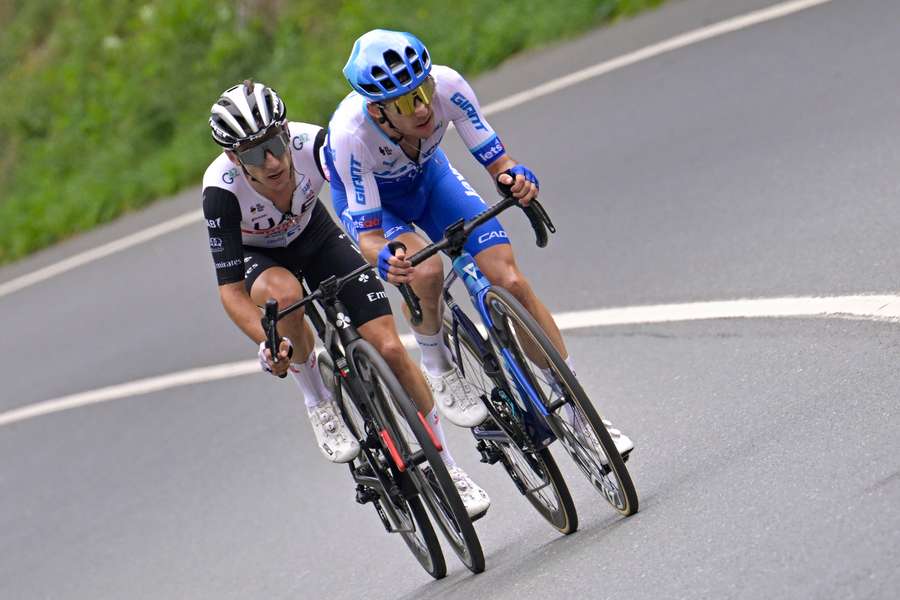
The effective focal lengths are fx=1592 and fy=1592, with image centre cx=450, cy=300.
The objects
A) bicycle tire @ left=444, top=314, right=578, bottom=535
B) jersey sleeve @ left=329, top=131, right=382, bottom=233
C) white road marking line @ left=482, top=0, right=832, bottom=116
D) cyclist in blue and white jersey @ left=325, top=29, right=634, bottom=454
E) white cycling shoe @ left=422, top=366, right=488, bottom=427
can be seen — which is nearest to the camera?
cyclist in blue and white jersey @ left=325, top=29, right=634, bottom=454

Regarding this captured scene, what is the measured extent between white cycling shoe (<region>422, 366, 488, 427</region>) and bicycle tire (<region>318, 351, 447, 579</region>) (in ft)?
1.19

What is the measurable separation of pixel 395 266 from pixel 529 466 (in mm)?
1154

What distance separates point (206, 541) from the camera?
9.07 metres

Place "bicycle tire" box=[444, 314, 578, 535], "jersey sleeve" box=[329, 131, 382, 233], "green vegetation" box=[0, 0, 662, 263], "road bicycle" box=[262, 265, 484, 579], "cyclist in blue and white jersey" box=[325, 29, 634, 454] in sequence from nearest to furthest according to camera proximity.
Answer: "cyclist in blue and white jersey" box=[325, 29, 634, 454], "road bicycle" box=[262, 265, 484, 579], "bicycle tire" box=[444, 314, 578, 535], "jersey sleeve" box=[329, 131, 382, 233], "green vegetation" box=[0, 0, 662, 263]

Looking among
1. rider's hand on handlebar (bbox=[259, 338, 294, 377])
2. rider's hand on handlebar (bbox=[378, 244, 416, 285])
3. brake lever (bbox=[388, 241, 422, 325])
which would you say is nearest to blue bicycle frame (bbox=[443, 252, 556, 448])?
brake lever (bbox=[388, 241, 422, 325])

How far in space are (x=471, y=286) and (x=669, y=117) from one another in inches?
207

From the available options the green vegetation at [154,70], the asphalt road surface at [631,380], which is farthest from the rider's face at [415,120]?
the green vegetation at [154,70]

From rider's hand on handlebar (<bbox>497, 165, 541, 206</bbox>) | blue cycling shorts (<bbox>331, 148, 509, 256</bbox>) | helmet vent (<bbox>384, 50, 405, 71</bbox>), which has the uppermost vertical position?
helmet vent (<bbox>384, 50, 405, 71</bbox>)

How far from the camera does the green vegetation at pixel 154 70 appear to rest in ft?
48.1

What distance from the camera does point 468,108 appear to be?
6.85m

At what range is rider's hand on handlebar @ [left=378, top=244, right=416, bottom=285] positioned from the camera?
644 cm

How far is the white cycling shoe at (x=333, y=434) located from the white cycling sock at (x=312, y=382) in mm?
47

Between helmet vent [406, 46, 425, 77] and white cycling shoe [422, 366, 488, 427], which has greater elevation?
helmet vent [406, 46, 425, 77]

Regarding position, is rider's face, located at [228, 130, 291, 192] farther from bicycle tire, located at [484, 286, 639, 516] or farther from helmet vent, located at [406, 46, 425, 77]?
bicycle tire, located at [484, 286, 639, 516]
